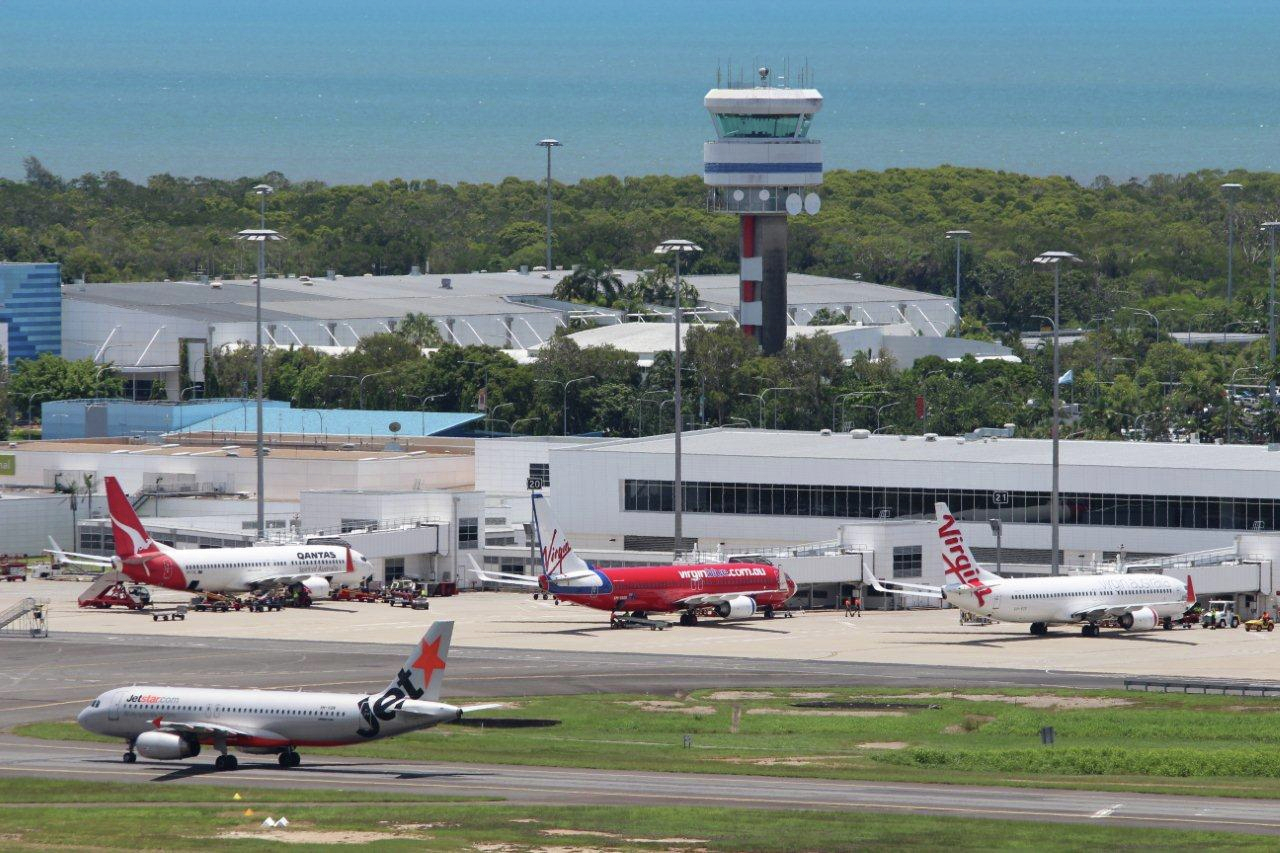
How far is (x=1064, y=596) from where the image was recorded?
123375 millimetres

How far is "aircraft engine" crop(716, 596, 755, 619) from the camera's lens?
129125 millimetres

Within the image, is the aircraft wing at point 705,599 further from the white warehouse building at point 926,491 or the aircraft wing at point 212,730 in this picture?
A: the aircraft wing at point 212,730

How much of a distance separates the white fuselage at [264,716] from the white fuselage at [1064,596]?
50.5 metres

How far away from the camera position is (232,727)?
78062 mm

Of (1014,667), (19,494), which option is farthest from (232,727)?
(19,494)

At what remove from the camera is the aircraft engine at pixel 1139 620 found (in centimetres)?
12481

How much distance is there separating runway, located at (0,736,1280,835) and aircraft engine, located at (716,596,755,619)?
162ft

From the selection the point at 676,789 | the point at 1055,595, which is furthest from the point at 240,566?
the point at 676,789

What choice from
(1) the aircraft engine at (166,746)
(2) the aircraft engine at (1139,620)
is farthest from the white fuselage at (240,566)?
(1) the aircraft engine at (166,746)

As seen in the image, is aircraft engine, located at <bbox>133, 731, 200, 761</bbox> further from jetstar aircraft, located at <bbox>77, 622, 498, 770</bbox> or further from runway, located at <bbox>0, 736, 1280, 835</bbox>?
runway, located at <bbox>0, 736, 1280, 835</bbox>

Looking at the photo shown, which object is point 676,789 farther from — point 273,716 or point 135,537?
point 135,537

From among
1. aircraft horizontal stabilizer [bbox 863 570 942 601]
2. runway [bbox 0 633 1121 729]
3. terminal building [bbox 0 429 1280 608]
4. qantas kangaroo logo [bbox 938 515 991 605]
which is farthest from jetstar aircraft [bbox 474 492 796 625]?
qantas kangaroo logo [bbox 938 515 991 605]

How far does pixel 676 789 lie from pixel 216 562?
208ft

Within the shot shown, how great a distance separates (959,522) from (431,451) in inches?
2060
